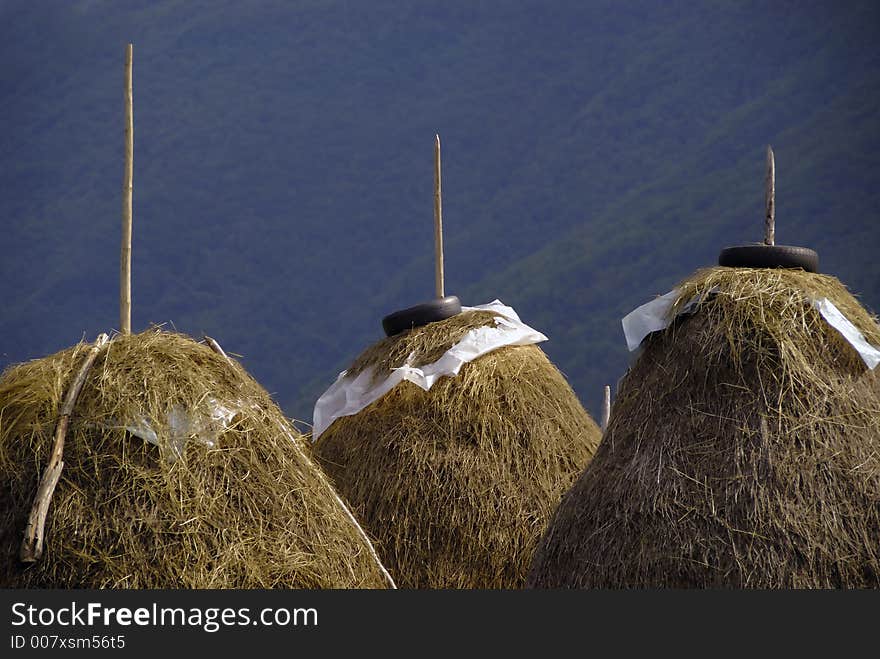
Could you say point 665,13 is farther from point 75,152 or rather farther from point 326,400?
point 326,400

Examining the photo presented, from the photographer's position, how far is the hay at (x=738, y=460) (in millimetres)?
8273

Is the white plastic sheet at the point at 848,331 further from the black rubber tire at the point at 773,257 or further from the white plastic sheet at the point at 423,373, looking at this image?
the white plastic sheet at the point at 423,373

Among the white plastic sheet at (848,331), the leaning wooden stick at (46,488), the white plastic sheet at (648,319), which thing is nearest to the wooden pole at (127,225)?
the leaning wooden stick at (46,488)

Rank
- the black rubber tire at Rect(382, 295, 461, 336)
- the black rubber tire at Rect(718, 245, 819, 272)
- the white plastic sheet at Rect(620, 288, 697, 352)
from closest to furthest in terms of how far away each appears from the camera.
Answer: the white plastic sheet at Rect(620, 288, 697, 352) < the black rubber tire at Rect(718, 245, 819, 272) < the black rubber tire at Rect(382, 295, 461, 336)

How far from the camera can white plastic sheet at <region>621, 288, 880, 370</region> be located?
8938 mm

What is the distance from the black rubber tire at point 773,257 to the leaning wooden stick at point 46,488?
15.4 ft

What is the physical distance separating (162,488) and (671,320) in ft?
12.4

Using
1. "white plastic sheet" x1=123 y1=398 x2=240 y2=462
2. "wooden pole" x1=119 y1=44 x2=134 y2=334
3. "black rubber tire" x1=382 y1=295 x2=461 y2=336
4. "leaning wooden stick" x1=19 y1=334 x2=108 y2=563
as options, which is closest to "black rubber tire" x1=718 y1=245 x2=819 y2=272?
"black rubber tire" x1=382 y1=295 x2=461 y2=336

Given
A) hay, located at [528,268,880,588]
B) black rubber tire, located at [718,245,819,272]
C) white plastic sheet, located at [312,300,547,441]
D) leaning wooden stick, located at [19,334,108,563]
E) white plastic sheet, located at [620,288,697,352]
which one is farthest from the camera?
white plastic sheet, located at [312,300,547,441]

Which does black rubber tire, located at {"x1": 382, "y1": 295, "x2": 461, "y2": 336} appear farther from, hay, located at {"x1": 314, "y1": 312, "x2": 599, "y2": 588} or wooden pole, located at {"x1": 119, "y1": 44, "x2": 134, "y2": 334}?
wooden pole, located at {"x1": 119, "y1": 44, "x2": 134, "y2": 334}

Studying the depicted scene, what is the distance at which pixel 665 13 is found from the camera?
70625 mm

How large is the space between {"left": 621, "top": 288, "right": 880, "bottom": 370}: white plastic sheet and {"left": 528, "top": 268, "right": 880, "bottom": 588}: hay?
65mm

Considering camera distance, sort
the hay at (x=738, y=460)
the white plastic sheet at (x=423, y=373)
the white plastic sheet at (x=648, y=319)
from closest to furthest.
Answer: the hay at (x=738, y=460), the white plastic sheet at (x=648, y=319), the white plastic sheet at (x=423, y=373)

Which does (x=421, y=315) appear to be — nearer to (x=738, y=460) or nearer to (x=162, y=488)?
(x=738, y=460)
